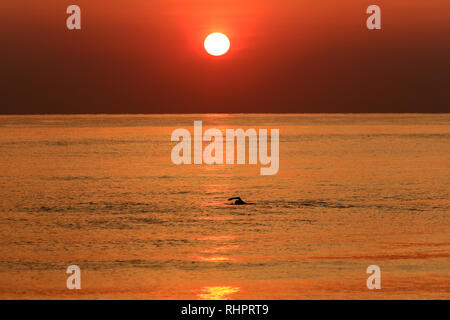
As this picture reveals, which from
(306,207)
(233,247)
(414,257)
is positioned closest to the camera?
(414,257)

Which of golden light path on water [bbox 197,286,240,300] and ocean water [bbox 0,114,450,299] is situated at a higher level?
ocean water [bbox 0,114,450,299]

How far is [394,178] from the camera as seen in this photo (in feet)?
166

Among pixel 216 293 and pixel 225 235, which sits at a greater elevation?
pixel 225 235

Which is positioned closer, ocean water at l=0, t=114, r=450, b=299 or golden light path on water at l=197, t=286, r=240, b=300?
golden light path on water at l=197, t=286, r=240, b=300

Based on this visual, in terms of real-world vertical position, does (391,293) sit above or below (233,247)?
below

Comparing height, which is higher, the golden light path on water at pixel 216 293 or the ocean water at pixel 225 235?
the ocean water at pixel 225 235

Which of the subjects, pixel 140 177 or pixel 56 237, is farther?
pixel 140 177

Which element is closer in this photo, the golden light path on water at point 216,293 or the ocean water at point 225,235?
the golden light path on water at point 216,293

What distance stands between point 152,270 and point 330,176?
3200cm

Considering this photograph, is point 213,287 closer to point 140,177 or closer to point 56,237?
point 56,237

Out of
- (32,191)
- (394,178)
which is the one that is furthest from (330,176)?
(32,191)

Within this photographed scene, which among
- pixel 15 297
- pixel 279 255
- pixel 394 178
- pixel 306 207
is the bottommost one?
pixel 15 297

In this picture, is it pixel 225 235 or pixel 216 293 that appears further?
pixel 225 235

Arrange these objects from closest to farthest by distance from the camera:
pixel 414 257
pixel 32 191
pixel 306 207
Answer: pixel 414 257
pixel 306 207
pixel 32 191
